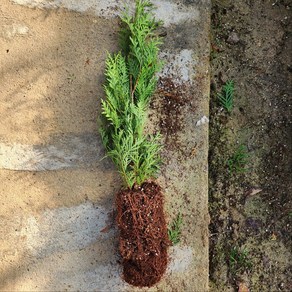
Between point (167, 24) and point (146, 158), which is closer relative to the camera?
point (146, 158)

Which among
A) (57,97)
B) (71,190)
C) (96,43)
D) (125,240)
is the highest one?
(96,43)

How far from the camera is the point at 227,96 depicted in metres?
3.98

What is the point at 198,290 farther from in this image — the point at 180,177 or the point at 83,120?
the point at 83,120

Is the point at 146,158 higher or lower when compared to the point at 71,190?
higher

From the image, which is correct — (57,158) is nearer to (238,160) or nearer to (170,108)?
(170,108)

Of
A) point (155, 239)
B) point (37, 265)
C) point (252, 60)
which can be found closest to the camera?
point (155, 239)

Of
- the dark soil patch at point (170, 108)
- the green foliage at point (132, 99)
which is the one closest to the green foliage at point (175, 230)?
the green foliage at point (132, 99)

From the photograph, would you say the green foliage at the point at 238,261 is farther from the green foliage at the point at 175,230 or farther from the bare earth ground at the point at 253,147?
the green foliage at the point at 175,230

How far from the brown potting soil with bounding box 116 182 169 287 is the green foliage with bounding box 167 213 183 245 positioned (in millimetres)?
180

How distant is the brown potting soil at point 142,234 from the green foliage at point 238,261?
0.77m

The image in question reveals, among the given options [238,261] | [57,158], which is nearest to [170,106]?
[57,158]

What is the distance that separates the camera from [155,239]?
131 inches

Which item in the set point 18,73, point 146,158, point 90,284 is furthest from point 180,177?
point 18,73

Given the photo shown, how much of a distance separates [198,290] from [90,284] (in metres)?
0.82
